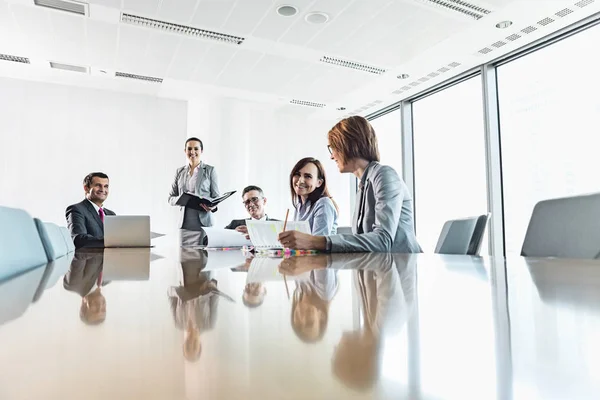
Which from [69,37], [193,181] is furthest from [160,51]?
[193,181]

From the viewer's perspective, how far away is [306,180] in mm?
2510

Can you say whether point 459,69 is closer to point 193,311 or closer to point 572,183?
point 572,183

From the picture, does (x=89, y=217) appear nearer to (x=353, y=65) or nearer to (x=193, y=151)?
(x=193, y=151)

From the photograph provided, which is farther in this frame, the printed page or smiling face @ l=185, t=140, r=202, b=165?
smiling face @ l=185, t=140, r=202, b=165

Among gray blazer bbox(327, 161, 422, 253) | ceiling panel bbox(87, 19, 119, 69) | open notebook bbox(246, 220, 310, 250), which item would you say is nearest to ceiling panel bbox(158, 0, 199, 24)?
ceiling panel bbox(87, 19, 119, 69)

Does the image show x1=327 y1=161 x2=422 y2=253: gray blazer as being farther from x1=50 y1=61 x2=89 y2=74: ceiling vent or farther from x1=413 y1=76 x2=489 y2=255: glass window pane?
x1=50 y1=61 x2=89 y2=74: ceiling vent

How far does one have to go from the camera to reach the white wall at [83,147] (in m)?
6.10

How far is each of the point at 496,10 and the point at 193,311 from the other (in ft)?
15.1

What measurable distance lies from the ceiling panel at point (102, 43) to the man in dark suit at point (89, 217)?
6.25ft

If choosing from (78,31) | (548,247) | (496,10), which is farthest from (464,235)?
(78,31)

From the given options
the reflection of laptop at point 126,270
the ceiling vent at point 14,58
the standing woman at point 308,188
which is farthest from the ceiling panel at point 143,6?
the reflection of laptop at point 126,270

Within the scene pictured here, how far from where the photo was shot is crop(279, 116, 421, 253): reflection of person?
1.41 m

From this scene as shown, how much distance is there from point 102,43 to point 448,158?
189 inches

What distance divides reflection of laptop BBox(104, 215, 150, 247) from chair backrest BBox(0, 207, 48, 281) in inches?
48.8
